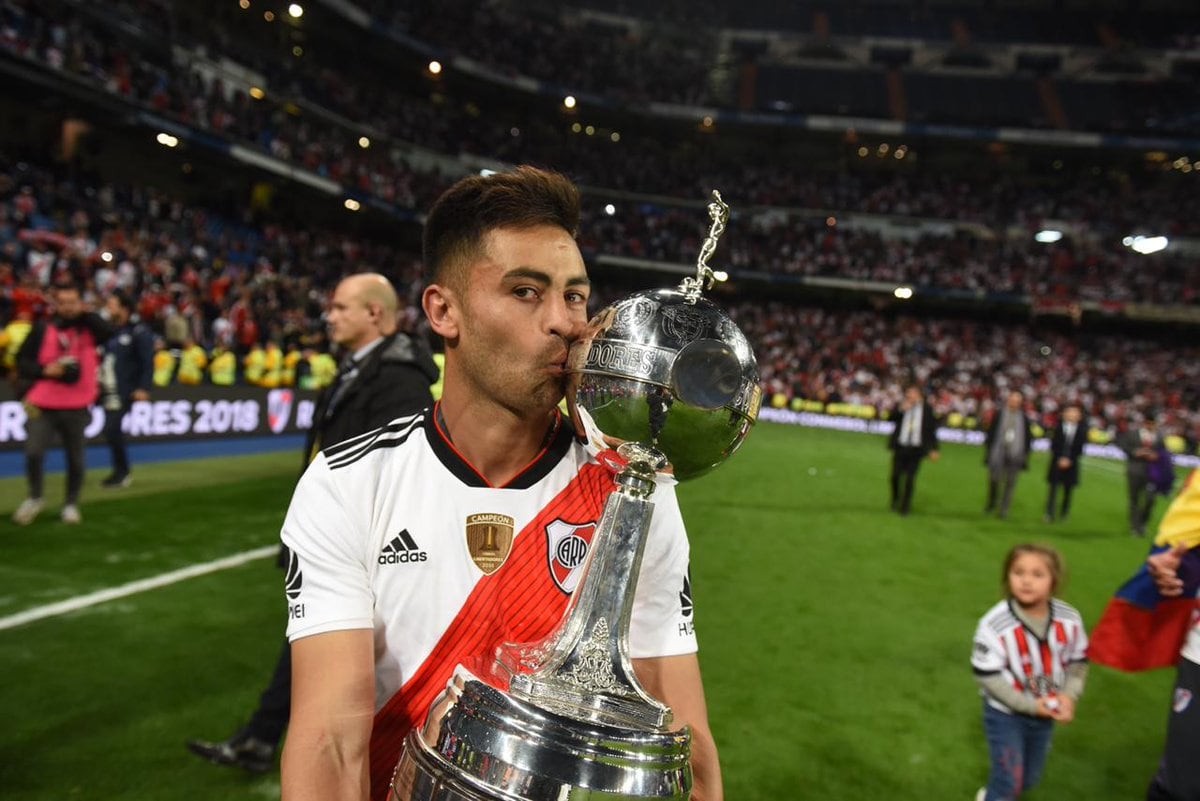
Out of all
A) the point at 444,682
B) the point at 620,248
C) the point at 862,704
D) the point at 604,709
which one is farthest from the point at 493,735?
the point at 620,248

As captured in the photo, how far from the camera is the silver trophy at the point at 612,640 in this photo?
1002mm

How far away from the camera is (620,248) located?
3984 centimetres

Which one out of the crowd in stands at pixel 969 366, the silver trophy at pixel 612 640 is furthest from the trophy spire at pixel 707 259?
the crowd in stands at pixel 969 366

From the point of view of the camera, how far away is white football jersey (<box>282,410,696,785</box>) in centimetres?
145

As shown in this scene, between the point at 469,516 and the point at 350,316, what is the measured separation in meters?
2.93

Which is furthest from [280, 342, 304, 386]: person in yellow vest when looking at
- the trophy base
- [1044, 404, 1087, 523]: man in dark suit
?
the trophy base

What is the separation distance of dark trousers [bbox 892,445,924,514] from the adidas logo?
10.8 metres

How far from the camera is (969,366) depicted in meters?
36.5

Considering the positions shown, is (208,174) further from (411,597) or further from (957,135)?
(957,135)

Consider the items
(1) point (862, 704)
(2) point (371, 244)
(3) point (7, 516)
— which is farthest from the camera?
(2) point (371, 244)

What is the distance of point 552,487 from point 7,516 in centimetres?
762

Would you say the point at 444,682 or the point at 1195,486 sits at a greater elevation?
the point at 1195,486

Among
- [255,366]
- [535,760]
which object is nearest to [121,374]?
[255,366]

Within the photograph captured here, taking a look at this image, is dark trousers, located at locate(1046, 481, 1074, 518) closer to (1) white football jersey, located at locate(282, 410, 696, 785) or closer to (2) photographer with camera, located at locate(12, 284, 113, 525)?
(2) photographer with camera, located at locate(12, 284, 113, 525)
